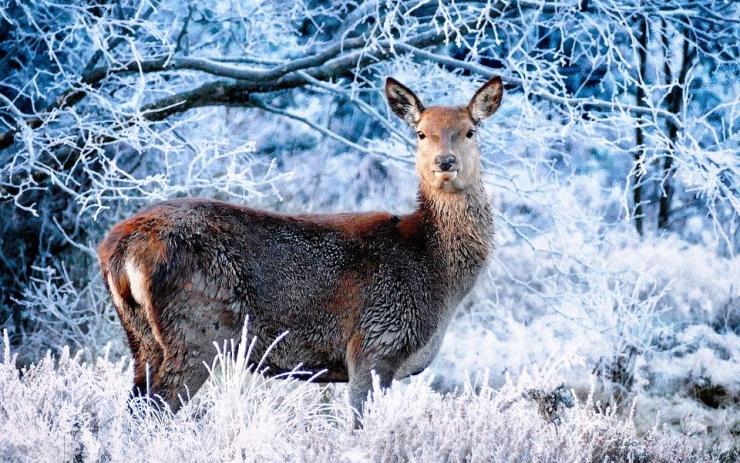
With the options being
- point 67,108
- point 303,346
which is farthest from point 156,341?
point 67,108

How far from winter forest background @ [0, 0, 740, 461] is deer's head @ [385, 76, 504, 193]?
1.62 metres

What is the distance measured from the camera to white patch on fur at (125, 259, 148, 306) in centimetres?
581

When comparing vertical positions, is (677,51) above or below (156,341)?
above

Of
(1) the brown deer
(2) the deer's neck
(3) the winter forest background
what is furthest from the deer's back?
(3) the winter forest background

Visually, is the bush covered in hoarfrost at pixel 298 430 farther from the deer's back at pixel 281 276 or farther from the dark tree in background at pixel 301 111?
the dark tree in background at pixel 301 111

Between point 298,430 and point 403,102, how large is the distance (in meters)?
2.33

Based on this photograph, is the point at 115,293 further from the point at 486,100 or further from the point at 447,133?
the point at 486,100

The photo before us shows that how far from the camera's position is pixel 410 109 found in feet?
22.7

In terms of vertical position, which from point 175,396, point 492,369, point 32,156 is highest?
point 32,156

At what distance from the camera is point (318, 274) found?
20.6 feet

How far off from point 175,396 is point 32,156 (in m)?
3.54

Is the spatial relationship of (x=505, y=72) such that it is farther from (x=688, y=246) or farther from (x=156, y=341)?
(x=156, y=341)

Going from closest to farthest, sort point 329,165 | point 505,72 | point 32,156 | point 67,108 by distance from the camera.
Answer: point 32,156 → point 67,108 → point 505,72 → point 329,165

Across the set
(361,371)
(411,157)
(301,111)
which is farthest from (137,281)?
(301,111)
